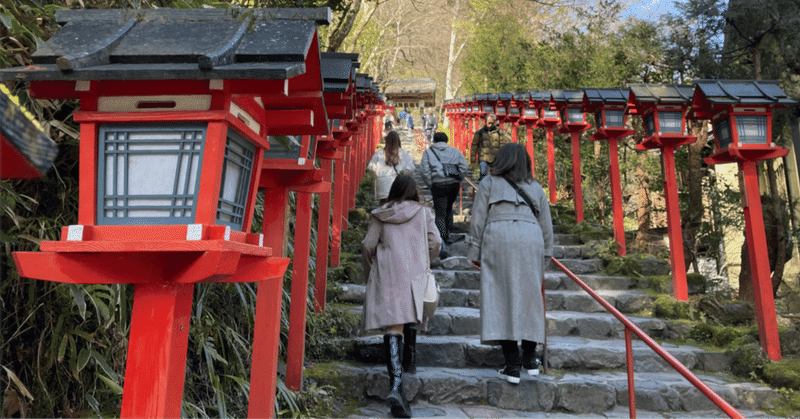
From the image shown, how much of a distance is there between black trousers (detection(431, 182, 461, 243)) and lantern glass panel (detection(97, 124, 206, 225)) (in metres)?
5.89

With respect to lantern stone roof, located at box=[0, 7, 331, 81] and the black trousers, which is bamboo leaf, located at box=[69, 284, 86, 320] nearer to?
lantern stone roof, located at box=[0, 7, 331, 81]

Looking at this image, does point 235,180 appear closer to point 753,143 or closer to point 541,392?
point 541,392

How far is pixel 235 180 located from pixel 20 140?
2.43 feet

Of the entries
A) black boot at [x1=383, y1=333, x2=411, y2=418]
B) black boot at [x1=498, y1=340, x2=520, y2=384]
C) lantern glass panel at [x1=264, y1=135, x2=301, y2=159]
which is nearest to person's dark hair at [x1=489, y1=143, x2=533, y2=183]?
black boot at [x1=498, y1=340, x2=520, y2=384]

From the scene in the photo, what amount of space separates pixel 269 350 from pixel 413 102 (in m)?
27.4

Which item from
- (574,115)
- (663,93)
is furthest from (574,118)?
(663,93)

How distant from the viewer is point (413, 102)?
29781mm

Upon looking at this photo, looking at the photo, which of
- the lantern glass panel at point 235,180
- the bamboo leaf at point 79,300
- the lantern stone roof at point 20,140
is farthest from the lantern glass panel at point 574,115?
the lantern stone roof at point 20,140

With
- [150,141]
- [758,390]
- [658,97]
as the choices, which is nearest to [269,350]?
[150,141]

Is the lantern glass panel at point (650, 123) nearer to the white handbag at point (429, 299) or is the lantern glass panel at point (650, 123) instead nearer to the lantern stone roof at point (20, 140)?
the white handbag at point (429, 299)

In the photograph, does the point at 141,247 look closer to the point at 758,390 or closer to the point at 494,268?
the point at 494,268

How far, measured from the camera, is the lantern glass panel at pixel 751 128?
218 inches

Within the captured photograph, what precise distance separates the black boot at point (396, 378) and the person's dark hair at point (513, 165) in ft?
5.10

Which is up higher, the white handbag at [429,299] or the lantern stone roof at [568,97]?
the lantern stone roof at [568,97]
